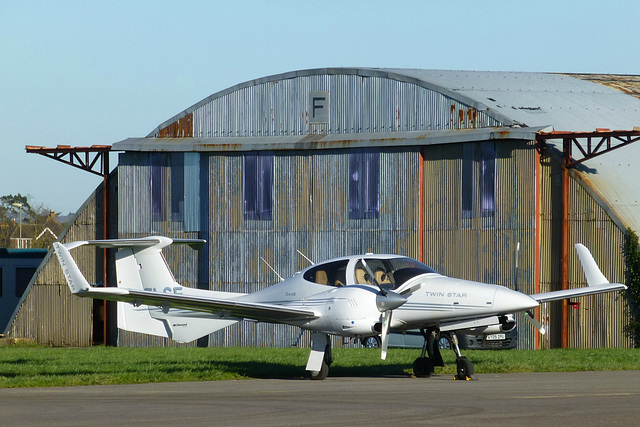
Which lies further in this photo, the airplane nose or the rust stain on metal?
the rust stain on metal

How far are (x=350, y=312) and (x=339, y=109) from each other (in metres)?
18.2

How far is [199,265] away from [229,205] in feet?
8.29

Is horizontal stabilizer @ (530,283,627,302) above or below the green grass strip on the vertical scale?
above

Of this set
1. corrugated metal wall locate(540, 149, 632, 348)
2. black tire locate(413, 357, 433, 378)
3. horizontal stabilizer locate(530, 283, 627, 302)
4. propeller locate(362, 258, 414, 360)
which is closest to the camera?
propeller locate(362, 258, 414, 360)

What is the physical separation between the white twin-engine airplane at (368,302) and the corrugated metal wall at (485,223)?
11.0 m

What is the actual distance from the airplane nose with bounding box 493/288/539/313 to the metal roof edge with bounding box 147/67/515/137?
49.7 feet

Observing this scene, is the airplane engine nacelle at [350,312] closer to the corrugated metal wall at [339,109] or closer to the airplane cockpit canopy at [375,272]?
the airplane cockpit canopy at [375,272]

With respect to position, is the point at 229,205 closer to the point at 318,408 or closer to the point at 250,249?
the point at 250,249

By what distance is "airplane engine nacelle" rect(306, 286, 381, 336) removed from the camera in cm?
1827

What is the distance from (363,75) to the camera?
35.3 m

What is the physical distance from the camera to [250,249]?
36000mm

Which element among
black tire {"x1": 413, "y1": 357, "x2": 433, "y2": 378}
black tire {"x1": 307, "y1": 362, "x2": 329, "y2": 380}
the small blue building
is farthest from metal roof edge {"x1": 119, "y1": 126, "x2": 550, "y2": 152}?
black tire {"x1": 307, "y1": 362, "x2": 329, "y2": 380}

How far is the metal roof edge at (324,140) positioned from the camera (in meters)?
31.8

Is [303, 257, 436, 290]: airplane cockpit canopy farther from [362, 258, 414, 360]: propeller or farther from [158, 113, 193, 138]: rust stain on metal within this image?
[158, 113, 193, 138]: rust stain on metal
